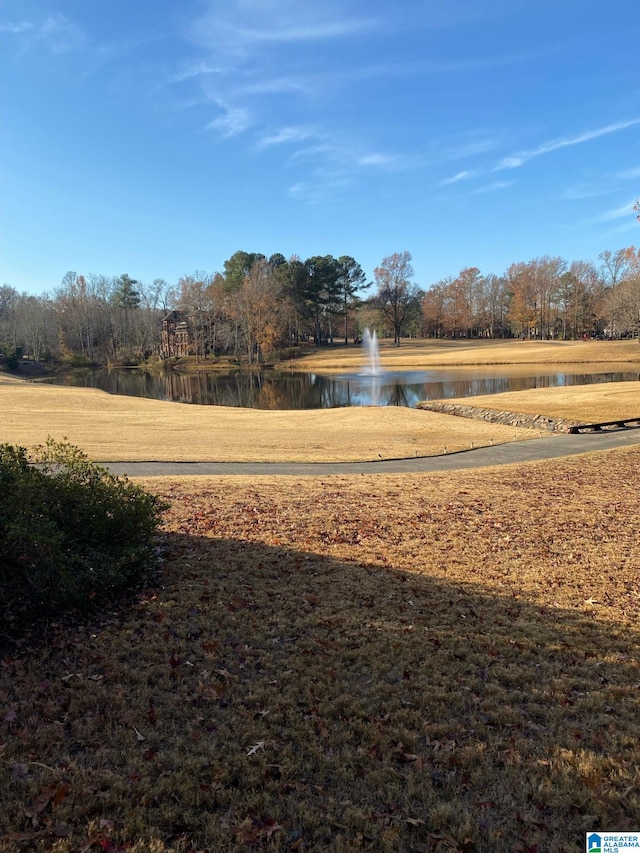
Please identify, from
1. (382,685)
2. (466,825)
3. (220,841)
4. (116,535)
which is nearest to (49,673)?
(116,535)

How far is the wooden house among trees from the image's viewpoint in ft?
319

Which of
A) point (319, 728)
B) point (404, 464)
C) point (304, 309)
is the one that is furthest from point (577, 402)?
point (304, 309)

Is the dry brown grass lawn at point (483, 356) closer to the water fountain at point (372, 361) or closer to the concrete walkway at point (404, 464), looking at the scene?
the water fountain at point (372, 361)

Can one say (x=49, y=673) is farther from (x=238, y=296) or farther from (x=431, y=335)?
(x=431, y=335)

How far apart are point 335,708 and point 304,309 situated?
98531 mm

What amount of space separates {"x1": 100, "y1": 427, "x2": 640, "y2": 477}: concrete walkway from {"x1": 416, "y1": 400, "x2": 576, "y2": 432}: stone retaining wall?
503 cm

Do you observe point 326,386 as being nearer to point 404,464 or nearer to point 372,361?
point 372,361

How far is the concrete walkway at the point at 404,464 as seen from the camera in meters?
15.1

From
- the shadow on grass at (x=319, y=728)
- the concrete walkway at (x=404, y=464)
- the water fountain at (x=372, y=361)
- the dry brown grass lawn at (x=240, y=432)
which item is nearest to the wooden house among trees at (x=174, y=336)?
the water fountain at (x=372, y=361)

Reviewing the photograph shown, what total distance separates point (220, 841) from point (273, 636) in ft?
7.63

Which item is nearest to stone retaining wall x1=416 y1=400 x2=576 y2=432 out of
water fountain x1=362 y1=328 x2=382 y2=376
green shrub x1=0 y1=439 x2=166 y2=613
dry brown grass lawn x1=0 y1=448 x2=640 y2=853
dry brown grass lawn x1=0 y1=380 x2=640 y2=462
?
dry brown grass lawn x1=0 y1=380 x2=640 y2=462

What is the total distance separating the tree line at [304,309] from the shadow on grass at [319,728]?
8107cm

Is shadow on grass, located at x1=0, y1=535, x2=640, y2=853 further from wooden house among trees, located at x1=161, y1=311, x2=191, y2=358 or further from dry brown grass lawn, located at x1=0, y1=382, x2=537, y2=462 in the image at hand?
wooden house among trees, located at x1=161, y1=311, x2=191, y2=358

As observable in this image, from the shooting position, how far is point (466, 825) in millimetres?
2895
